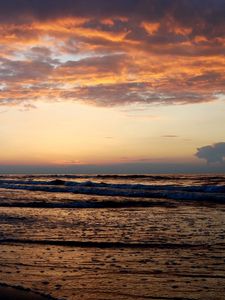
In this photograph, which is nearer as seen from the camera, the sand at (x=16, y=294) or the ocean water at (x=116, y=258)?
the sand at (x=16, y=294)

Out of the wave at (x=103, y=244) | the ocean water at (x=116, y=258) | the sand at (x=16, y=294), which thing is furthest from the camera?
the wave at (x=103, y=244)

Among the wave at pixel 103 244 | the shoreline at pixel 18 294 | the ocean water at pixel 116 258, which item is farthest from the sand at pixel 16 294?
the wave at pixel 103 244

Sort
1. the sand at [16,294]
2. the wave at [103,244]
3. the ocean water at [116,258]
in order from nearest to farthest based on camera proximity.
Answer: the sand at [16,294], the ocean water at [116,258], the wave at [103,244]

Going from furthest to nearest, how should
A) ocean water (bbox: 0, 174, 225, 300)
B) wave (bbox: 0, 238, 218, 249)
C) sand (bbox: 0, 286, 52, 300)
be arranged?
wave (bbox: 0, 238, 218, 249)
ocean water (bbox: 0, 174, 225, 300)
sand (bbox: 0, 286, 52, 300)

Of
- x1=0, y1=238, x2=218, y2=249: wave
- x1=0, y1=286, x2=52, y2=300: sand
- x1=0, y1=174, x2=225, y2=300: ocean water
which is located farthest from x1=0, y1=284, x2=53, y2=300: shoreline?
Answer: x1=0, y1=238, x2=218, y2=249: wave

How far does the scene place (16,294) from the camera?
652 cm

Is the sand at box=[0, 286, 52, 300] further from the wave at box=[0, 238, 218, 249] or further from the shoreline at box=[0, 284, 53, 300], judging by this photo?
the wave at box=[0, 238, 218, 249]

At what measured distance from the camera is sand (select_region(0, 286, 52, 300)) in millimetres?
6340

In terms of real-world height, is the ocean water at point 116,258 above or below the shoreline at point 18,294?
above

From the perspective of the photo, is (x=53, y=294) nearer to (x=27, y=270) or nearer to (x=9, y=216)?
(x=27, y=270)

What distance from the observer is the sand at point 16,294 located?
20.8 ft

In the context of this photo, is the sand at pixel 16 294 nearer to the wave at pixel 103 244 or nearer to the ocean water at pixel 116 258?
the ocean water at pixel 116 258

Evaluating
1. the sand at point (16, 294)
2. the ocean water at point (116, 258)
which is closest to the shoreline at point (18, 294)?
the sand at point (16, 294)

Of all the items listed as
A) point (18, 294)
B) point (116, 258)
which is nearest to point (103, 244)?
point (116, 258)
